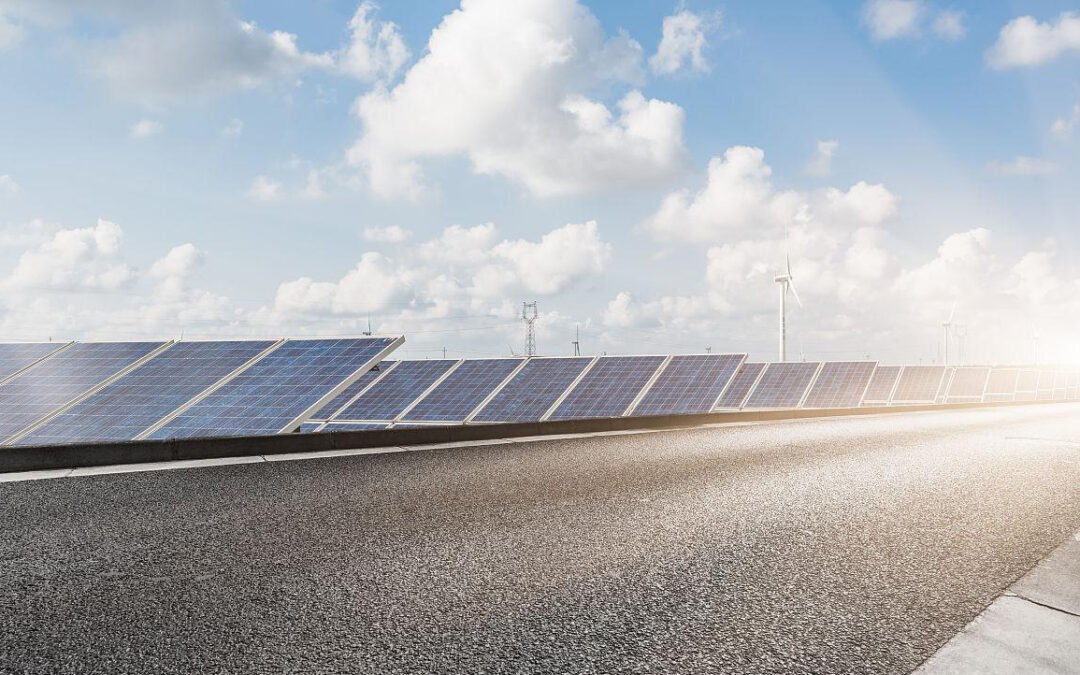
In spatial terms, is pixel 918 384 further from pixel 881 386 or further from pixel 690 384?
pixel 690 384

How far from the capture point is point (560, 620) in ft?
14.8

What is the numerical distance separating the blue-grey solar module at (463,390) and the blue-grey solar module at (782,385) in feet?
58.2

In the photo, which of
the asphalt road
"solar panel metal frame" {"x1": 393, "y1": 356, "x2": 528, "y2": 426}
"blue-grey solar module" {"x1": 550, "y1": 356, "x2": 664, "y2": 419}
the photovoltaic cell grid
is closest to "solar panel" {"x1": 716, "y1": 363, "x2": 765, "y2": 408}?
the photovoltaic cell grid

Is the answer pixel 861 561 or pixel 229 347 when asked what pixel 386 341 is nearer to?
pixel 229 347

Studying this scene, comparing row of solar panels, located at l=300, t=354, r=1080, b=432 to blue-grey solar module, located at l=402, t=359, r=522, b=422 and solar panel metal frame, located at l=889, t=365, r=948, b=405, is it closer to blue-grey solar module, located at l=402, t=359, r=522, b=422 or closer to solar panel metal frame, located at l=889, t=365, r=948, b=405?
blue-grey solar module, located at l=402, t=359, r=522, b=422

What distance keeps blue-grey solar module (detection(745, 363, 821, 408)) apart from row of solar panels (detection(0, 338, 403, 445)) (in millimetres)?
29879

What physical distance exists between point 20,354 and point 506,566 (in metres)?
25.4

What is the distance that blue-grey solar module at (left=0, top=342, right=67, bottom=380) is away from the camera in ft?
73.5

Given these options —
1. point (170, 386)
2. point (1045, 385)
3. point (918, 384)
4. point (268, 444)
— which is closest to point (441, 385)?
point (170, 386)

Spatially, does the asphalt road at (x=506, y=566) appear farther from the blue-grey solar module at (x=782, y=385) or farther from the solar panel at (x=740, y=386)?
the blue-grey solar module at (x=782, y=385)

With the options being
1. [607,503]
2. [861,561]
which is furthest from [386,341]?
[861,561]

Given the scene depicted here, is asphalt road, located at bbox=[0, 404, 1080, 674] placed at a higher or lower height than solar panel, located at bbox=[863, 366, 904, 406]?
higher

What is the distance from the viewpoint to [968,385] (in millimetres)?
69875

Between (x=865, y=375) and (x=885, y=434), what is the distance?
30908 mm
